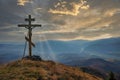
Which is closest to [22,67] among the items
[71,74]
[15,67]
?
[15,67]

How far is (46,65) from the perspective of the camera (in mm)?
41719

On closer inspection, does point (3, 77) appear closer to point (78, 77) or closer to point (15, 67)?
point (15, 67)

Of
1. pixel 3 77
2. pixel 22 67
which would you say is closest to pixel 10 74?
pixel 3 77

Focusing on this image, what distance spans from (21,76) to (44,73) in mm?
3659

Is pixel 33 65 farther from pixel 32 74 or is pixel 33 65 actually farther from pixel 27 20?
pixel 27 20

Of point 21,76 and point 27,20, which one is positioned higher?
point 27,20

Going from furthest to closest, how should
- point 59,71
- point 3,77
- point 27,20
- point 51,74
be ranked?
point 27,20 → point 59,71 → point 51,74 → point 3,77

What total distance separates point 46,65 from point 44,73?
529 centimetres

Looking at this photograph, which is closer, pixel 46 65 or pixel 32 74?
pixel 32 74

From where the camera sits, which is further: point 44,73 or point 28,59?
point 28,59

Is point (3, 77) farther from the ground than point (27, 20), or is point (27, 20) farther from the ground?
point (27, 20)

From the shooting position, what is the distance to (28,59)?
150 ft

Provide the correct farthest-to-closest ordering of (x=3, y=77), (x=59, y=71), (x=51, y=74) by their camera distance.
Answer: (x=59, y=71) → (x=51, y=74) → (x=3, y=77)

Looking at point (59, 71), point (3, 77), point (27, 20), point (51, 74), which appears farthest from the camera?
point (27, 20)
